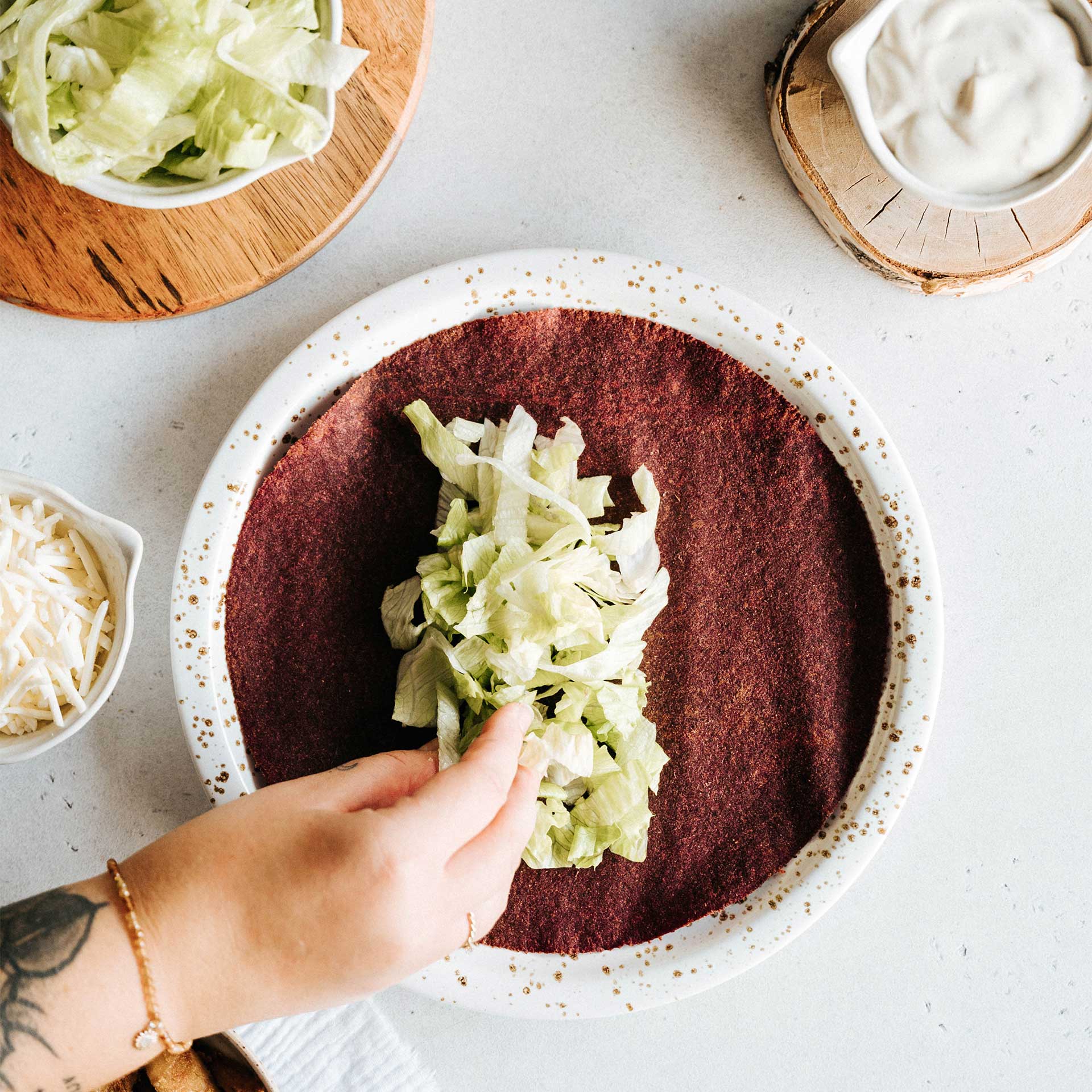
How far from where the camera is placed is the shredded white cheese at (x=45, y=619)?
928 mm

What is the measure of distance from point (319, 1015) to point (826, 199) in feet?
3.77

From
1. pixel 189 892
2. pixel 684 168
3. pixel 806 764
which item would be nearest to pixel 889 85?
pixel 684 168

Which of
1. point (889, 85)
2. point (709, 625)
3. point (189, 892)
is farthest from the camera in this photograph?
point (709, 625)

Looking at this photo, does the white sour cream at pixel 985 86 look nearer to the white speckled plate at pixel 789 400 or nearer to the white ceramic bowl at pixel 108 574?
the white speckled plate at pixel 789 400

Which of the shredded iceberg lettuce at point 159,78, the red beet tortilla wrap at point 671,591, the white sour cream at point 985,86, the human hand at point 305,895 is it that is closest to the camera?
the human hand at point 305,895

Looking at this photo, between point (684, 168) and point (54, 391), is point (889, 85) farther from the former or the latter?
point (54, 391)

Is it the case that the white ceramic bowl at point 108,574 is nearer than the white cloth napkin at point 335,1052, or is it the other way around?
the white ceramic bowl at point 108,574

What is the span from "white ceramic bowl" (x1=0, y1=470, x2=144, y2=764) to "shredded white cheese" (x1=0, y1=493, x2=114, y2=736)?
0.01 m

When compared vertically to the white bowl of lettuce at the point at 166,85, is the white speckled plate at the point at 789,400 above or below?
below

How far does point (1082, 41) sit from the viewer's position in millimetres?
917

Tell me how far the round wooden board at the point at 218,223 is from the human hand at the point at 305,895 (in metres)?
0.58

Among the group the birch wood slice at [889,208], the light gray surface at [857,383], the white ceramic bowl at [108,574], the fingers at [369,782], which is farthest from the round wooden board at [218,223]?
the fingers at [369,782]

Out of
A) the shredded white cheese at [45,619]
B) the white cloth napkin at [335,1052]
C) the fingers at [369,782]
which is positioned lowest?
the white cloth napkin at [335,1052]

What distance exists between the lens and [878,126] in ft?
3.03
